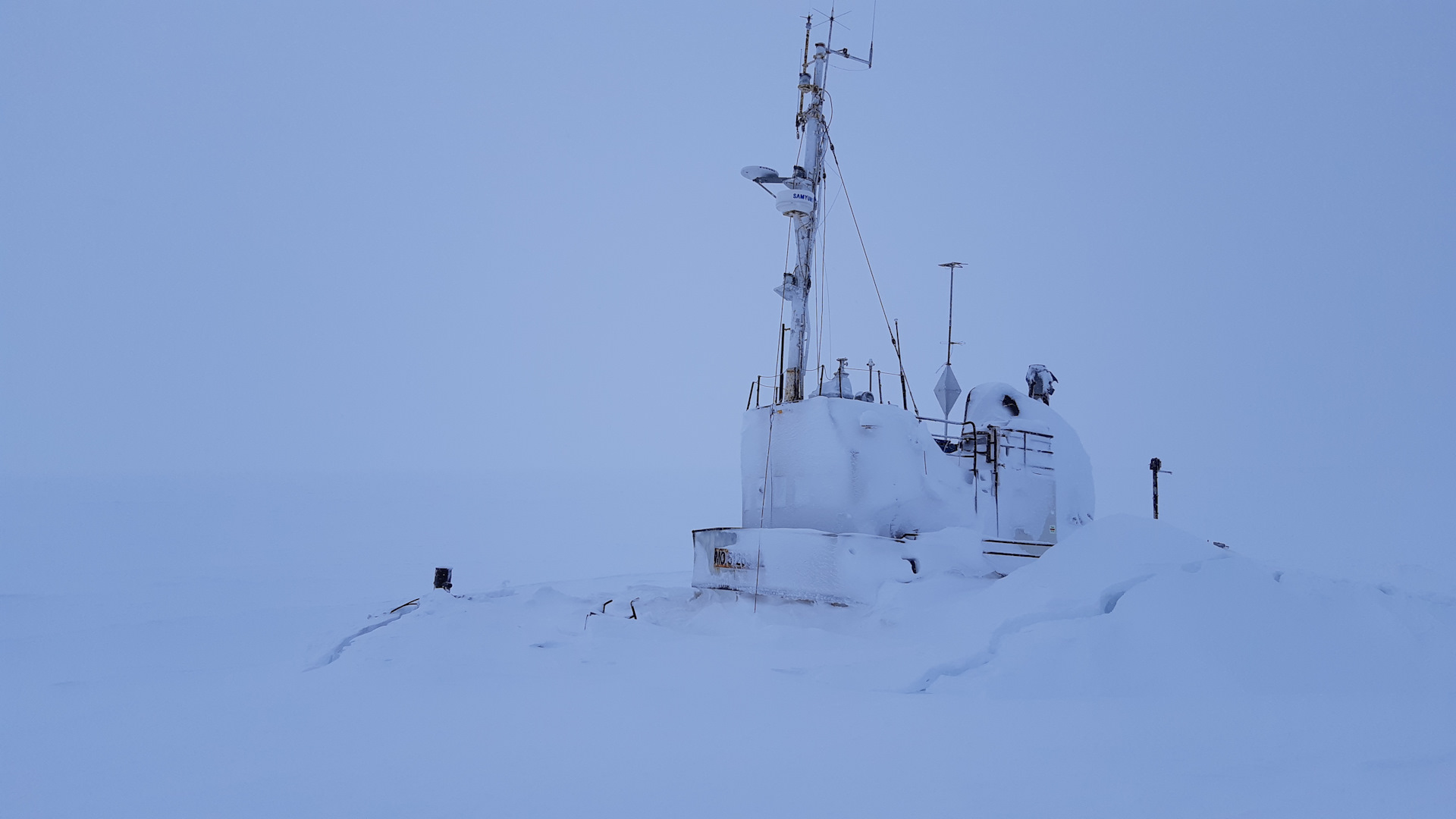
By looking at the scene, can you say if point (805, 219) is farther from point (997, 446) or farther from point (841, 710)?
point (841, 710)

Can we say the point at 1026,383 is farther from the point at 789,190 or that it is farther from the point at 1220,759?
the point at 1220,759

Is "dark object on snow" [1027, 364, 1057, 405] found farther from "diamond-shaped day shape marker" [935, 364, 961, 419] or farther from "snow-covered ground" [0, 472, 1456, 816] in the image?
"snow-covered ground" [0, 472, 1456, 816]

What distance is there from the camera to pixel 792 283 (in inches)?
645

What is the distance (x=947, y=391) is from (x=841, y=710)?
35.7ft

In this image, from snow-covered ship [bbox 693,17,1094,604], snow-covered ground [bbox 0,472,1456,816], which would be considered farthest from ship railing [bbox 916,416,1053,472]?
snow-covered ground [bbox 0,472,1456,816]

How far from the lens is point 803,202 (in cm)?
1627

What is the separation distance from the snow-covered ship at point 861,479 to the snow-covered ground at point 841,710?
2.72 ft

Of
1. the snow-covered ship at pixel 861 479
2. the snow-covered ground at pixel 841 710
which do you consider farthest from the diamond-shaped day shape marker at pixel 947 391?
the snow-covered ground at pixel 841 710

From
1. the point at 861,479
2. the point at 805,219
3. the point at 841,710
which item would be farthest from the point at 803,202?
the point at 841,710

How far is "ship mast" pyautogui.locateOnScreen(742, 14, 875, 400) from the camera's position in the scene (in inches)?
632

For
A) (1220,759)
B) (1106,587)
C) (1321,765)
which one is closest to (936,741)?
(1220,759)

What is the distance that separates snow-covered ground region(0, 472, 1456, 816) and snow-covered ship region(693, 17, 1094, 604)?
83 cm

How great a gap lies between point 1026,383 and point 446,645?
479 inches

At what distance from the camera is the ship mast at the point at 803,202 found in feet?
52.6
